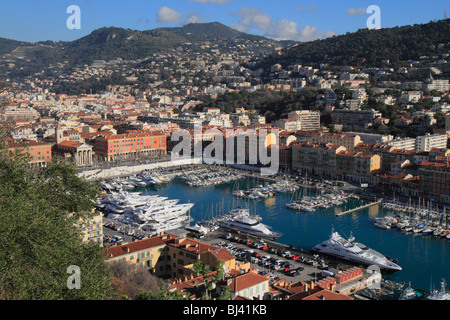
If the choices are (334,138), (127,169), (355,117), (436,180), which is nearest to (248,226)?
(436,180)

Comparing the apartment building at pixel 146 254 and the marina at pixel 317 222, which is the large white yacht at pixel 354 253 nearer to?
the marina at pixel 317 222

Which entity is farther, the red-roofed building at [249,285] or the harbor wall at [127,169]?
the harbor wall at [127,169]

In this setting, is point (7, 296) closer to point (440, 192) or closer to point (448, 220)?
point (448, 220)

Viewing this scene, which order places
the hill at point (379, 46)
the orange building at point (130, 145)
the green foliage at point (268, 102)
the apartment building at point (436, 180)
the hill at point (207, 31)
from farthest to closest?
the hill at point (207, 31)
the hill at point (379, 46)
the green foliage at point (268, 102)
the orange building at point (130, 145)
the apartment building at point (436, 180)

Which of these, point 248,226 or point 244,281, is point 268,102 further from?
point 244,281

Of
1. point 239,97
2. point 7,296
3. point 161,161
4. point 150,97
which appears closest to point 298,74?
point 239,97

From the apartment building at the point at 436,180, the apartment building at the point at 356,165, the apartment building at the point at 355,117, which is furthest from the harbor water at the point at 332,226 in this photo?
the apartment building at the point at 355,117
